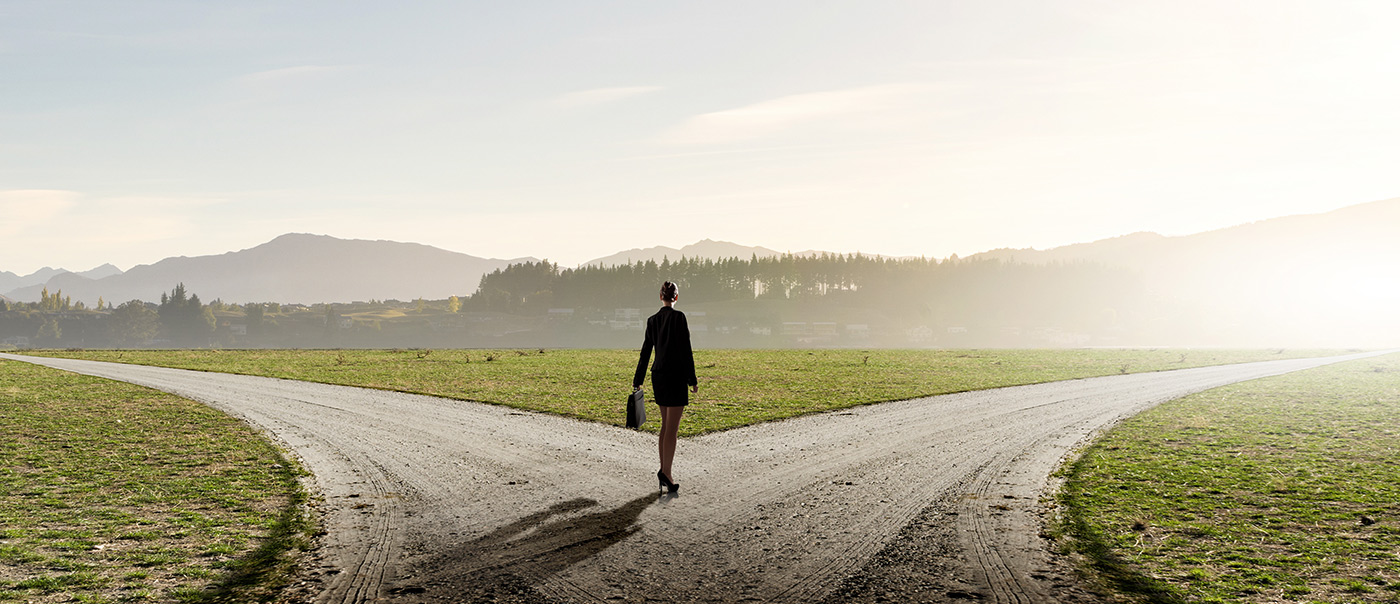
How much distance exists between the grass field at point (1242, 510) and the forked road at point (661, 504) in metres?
0.80

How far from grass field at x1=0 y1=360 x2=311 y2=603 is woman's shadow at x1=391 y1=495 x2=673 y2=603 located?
1.43 meters

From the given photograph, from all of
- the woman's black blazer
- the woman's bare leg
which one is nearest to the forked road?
the woman's bare leg

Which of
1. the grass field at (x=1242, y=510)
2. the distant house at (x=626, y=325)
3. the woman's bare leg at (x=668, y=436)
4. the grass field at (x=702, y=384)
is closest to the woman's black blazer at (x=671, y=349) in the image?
the woman's bare leg at (x=668, y=436)

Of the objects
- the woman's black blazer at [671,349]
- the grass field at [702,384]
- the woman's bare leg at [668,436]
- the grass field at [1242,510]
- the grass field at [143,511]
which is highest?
the woman's black blazer at [671,349]

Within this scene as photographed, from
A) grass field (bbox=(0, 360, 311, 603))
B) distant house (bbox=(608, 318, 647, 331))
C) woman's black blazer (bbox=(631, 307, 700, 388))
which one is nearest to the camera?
grass field (bbox=(0, 360, 311, 603))

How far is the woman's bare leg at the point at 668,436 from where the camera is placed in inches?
390

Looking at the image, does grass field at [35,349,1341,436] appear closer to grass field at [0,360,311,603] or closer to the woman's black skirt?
the woman's black skirt

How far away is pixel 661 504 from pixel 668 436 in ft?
3.40

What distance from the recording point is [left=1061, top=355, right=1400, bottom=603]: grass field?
648 cm

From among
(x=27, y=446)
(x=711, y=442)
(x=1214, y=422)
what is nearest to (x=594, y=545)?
(x=711, y=442)

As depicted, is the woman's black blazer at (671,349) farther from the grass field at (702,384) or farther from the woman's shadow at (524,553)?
the grass field at (702,384)

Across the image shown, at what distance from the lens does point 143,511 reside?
8.91 metres

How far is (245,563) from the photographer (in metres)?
6.89

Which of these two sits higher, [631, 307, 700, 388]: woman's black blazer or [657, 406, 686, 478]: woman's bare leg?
[631, 307, 700, 388]: woman's black blazer
